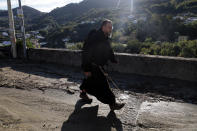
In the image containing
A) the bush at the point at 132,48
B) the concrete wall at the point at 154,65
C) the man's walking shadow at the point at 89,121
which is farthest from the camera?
the bush at the point at 132,48

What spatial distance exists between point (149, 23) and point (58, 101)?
77421 millimetres

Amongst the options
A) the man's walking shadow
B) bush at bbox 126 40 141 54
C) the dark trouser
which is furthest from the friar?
bush at bbox 126 40 141 54

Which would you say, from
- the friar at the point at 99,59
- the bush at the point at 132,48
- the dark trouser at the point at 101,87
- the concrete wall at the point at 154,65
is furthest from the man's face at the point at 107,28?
the bush at the point at 132,48

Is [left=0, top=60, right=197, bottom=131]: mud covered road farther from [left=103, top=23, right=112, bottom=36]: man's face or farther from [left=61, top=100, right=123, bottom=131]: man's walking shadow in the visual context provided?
[left=103, top=23, right=112, bottom=36]: man's face

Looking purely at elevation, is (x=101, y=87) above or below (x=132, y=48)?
above

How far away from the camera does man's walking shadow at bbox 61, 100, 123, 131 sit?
341cm

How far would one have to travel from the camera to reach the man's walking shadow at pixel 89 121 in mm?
3410

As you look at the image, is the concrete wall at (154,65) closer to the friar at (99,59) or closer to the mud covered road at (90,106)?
the mud covered road at (90,106)

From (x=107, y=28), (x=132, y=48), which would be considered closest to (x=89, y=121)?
(x=107, y=28)

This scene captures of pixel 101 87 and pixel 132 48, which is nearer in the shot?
pixel 101 87

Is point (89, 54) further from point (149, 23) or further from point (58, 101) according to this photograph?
point (149, 23)

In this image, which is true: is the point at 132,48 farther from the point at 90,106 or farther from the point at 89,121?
the point at 89,121

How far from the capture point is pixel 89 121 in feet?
12.0

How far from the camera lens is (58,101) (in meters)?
4.66
